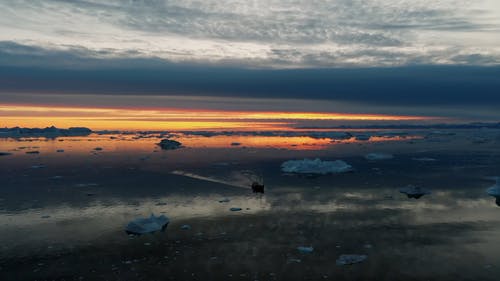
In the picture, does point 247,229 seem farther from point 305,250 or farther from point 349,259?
point 349,259

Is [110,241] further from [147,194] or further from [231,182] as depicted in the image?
[231,182]

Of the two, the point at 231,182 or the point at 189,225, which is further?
the point at 231,182

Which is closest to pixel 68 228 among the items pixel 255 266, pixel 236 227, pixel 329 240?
pixel 236 227

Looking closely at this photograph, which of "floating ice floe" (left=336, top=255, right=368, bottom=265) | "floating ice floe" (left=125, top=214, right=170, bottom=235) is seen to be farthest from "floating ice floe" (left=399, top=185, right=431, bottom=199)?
"floating ice floe" (left=125, top=214, right=170, bottom=235)

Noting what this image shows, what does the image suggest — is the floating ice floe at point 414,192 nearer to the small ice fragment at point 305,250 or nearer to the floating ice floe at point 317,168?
the floating ice floe at point 317,168

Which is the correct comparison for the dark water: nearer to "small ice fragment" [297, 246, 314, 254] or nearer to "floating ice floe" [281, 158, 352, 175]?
"small ice fragment" [297, 246, 314, 254]
